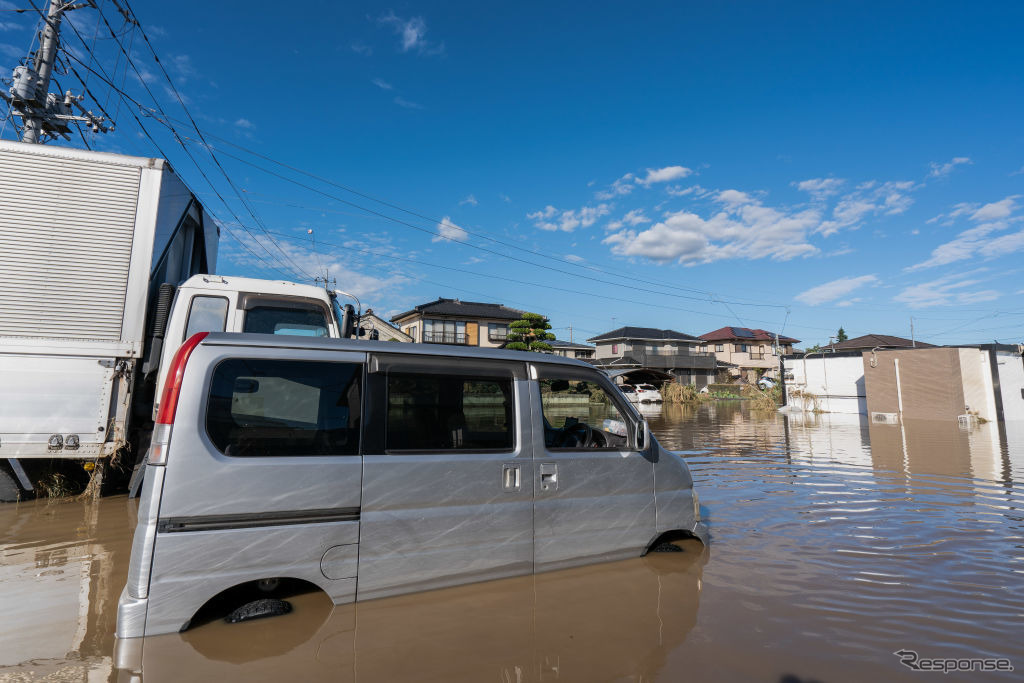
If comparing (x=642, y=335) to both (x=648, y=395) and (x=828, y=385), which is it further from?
(x=828, y=385)

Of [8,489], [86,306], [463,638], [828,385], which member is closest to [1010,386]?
[828,385]

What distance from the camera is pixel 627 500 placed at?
12.8 ft

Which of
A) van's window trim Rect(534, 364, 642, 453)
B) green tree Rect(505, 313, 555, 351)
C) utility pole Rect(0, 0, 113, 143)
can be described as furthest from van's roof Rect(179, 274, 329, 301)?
green tree Rect(505, 313, 555, 351)

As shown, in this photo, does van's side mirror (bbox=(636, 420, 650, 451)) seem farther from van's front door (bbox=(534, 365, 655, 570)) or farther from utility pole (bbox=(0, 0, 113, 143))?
utility pole (bbox=(0, 0, 113, 143))

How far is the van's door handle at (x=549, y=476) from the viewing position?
3.55 meters

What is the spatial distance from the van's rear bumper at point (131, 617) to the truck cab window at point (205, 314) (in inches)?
148

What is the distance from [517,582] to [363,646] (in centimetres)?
128

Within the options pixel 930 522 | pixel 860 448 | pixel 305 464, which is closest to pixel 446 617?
pixel 305 464

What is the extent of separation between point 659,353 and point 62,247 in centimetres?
5220

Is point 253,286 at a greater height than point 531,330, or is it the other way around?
point 531,330

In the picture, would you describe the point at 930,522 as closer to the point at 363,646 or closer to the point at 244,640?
the point at 363,646

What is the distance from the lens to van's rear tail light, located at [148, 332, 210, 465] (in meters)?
2.56

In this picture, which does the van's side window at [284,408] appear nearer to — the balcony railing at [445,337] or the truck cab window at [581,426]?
the truck cab window at [581,426]

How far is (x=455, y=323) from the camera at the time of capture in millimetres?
41062
